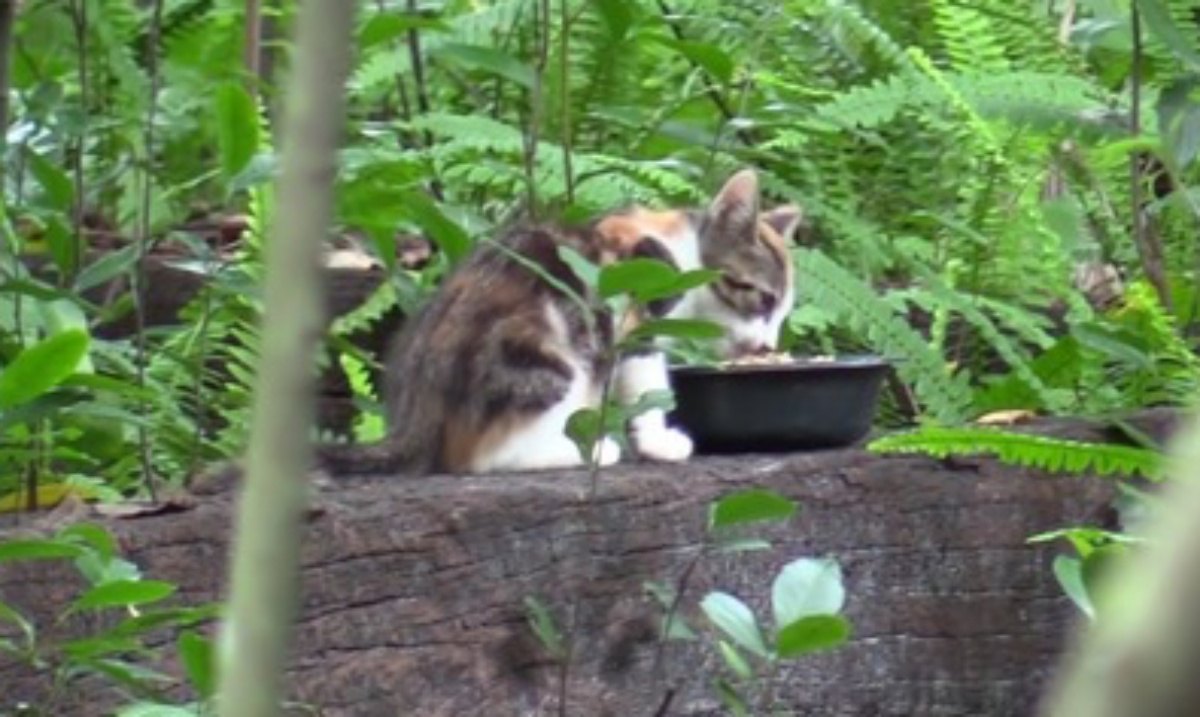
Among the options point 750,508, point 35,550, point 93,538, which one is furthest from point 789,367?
point 35,550

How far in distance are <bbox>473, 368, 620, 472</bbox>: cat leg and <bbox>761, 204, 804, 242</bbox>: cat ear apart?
1125 mm

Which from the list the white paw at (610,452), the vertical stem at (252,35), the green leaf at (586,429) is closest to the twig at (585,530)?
the green leaf at (586,429)

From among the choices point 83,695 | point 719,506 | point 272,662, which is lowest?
point 83,695

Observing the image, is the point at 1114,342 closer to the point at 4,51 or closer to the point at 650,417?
the point at 650,417

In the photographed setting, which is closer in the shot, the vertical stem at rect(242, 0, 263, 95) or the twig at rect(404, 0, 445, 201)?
the twig at rect(404, 0, 445, 201)

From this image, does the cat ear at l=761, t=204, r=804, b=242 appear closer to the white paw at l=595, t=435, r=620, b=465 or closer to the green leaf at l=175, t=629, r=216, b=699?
the white paw at l=595, t=435, r=620, b=465

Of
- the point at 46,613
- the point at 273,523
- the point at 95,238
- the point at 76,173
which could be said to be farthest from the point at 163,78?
the point at 273,523

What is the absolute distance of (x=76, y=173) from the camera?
500 cm

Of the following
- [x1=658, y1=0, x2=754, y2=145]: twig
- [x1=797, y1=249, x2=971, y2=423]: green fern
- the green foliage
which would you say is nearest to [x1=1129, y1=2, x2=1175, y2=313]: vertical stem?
[x1=797, y1=249, x2=971, y2=423]: green fern

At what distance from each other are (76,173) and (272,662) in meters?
4.27

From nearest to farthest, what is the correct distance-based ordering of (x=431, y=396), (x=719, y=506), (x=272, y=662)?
(x=272, y=662)
(x=719, y=506)
(x=431, y=396)

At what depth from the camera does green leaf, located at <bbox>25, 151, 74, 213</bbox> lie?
4281mm

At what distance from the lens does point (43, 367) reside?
341 centimetres

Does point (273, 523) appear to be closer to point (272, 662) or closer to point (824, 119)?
point (272, 662)
